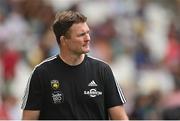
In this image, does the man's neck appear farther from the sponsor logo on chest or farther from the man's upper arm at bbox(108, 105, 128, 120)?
the man's upper arm at bbox(108, 105, 128, 120)

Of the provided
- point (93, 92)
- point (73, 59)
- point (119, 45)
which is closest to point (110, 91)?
point (93, 92)

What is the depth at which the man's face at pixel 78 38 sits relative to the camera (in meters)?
7.32

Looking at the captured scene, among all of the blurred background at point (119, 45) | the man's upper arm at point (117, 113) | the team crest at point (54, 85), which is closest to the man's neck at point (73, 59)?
the team crest at point (54, 85)

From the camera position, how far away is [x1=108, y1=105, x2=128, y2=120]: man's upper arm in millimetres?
7340

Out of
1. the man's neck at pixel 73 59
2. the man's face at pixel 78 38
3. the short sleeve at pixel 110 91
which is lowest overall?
the short sleeve at pixel 110 91

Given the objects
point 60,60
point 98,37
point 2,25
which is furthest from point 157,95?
point 60,60

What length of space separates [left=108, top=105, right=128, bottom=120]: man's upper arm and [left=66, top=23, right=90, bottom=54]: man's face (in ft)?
2.05

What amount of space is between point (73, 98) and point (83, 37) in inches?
23.0

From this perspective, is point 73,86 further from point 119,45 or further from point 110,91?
point 119,45

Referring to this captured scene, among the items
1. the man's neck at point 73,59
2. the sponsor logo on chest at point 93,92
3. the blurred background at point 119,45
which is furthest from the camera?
the blurred background at point 119,45

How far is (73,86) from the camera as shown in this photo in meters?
7.37

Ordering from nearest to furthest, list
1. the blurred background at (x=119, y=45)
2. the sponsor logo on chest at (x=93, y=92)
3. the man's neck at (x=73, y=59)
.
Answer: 1. the sponsor logo on chest at (x=93, y=92)
2. the man's neck at (x=73, y=59)
3. the blurred background at (x=119, y=45)

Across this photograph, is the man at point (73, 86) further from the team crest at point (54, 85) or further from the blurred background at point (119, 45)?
the blurred background at point (119, 45)

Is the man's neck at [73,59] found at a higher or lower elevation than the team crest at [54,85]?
higher
